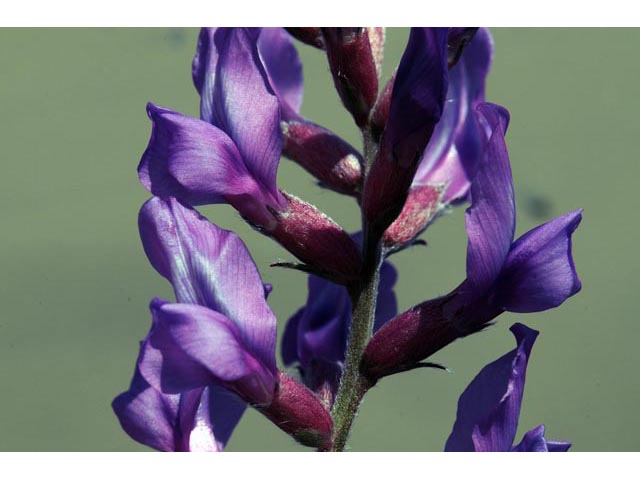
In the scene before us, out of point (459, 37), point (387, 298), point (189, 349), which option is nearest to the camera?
point (189, 349)

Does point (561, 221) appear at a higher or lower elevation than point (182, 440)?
higher

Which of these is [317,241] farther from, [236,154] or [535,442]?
[535,442]

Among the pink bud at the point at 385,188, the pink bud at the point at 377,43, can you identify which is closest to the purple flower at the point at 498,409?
the pink bud at the point at 385,188

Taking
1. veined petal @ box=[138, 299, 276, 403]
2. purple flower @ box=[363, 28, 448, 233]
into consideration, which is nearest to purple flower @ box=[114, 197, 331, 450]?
veined petal @ box=[138, 299, 276, 403]

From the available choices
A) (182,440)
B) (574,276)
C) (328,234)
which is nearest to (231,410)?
(182,440)

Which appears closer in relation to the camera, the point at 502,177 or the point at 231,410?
the point at 502,177

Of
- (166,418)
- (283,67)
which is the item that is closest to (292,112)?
(283,67)

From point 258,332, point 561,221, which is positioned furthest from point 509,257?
point 258,332

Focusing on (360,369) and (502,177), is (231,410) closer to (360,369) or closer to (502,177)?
(360,369)

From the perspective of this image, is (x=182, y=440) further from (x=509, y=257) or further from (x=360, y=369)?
(x=509, y=257)
